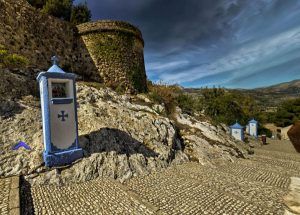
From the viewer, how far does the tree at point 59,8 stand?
2032 centimetres

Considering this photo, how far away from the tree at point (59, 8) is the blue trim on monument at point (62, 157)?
1538 centimetres

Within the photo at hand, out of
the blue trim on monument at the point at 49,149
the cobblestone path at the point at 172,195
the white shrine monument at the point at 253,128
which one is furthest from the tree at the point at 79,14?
the white shrine monument at the point at 253,128

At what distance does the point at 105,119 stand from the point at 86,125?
1.33 m

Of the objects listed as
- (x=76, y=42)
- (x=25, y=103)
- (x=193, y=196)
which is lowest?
(x=193, y=196)

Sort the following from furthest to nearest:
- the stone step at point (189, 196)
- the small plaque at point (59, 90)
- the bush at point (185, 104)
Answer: the bush at point (185, 104) < the small plaque at point (59, 90) < the stone step at point (189, 196)

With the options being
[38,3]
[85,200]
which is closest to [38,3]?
[38,3]

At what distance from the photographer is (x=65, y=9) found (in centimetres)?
2192

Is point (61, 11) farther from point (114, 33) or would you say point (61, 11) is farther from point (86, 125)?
point (86, 125)

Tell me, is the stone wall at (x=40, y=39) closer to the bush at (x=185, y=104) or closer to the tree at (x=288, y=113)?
the bush at (x=185, y=104)

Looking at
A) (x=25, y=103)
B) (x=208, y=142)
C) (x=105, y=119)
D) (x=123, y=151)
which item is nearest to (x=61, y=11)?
(x=25, y=103)

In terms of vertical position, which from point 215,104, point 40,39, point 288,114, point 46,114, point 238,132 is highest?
point 40,39

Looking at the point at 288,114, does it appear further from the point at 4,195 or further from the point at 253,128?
the point at 4,195

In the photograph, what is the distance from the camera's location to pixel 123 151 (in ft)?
36.7

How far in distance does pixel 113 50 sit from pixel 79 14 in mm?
6334
